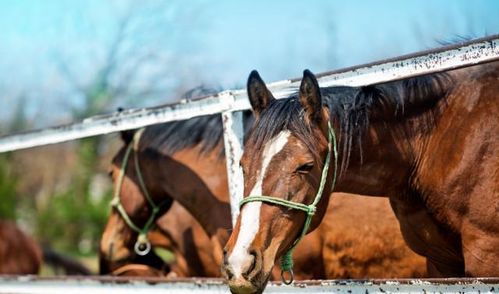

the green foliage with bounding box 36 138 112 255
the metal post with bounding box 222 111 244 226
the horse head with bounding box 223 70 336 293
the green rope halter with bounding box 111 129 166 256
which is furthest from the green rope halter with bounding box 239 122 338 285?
the green foliage with bounding box 36 138 112 255

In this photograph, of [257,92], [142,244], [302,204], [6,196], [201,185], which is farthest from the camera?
[6,196]

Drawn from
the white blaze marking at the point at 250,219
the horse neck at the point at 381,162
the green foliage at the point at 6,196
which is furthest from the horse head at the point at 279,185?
the green foliage at the point at 6,196

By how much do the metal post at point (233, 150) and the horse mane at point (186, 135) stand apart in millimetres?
1000

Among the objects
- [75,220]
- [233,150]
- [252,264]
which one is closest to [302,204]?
[252,264]

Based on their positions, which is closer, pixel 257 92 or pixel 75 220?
pixel 257 92

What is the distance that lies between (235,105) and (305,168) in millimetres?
1091

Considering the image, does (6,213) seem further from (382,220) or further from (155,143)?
(382,220)

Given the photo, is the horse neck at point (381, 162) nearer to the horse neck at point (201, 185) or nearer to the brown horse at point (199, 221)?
the brown horse at point (199, 221)

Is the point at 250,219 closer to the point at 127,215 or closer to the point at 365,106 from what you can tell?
the point at 365,106

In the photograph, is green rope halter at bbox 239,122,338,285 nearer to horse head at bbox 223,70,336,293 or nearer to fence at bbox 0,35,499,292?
horse head at bbox 223,70,336,293

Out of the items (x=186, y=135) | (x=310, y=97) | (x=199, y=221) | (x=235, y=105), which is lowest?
(x=199, y=221)

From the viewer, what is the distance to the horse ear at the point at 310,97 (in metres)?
3.24

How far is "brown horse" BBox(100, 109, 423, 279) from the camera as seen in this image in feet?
15.1

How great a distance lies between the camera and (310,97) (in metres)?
3.24
